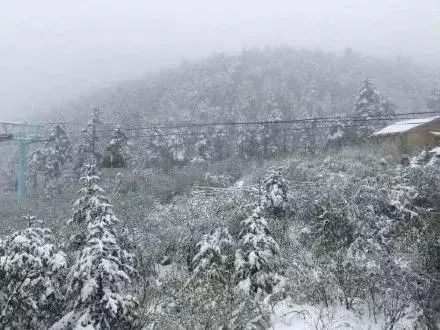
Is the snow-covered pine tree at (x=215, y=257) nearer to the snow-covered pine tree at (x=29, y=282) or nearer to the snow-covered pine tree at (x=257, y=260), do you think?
the snow-covered pine tree at (x=257, y=260)

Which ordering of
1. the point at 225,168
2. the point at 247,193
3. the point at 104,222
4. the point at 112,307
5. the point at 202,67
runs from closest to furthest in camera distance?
the point at 112,307, the point at 104,222, the point at 247,193, the point at 225,168, the point at 202,67

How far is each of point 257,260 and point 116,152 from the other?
39.5 metres

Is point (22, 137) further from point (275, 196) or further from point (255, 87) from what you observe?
point (255, 87)

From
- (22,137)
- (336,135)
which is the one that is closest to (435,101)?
(336,135)

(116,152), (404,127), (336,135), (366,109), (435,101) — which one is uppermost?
(366,109)

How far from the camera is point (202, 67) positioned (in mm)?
154000

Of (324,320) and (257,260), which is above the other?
(257,260)

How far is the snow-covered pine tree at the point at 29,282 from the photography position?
40.0 feet

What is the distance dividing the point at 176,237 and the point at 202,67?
13651 cm

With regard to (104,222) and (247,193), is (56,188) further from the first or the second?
(104,222)

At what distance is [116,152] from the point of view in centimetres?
5381

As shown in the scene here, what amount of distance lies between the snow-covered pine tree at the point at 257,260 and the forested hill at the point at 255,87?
73.6 meters

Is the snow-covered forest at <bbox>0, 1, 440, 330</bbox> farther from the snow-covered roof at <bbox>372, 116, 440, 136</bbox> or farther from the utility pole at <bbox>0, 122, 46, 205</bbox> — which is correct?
the snow-covered roof at <bbox>372, 116, 440, 136</bbox>

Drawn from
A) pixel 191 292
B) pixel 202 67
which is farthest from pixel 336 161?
pixel 202 67
